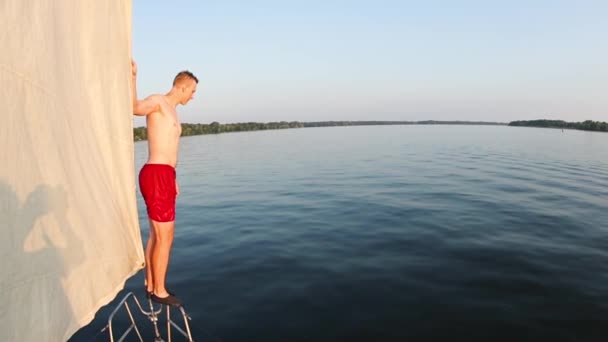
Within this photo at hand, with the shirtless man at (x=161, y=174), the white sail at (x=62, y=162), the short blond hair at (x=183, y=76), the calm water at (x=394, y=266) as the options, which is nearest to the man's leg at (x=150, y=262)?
the shirtless man at (x=161, y=174)

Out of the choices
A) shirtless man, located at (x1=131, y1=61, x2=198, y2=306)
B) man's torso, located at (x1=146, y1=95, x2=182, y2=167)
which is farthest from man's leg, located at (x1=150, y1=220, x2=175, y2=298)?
man's torso, located at (x1=146, y1=95, x2=182, y2=167)

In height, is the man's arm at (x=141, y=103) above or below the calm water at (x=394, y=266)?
above

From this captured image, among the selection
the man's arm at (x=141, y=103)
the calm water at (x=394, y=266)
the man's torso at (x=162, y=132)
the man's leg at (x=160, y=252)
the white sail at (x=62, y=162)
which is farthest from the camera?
the calm water at (x=394, y=266)

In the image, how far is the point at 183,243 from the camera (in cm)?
1138

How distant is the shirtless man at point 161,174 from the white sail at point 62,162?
1.07ft

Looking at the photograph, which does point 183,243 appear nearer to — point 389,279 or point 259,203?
point 259,203

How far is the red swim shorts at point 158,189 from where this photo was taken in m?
3.70

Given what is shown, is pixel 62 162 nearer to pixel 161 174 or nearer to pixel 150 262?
pixel 161 174

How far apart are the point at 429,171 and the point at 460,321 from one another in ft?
72.0

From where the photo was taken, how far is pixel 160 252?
3.84m

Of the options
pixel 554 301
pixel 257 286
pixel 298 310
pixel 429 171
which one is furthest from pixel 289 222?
pixel 429 171

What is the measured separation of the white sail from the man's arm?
145mm

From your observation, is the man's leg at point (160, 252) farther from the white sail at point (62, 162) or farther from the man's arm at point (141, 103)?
the man's arm at point (141, 103)

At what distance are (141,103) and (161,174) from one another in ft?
2.60
